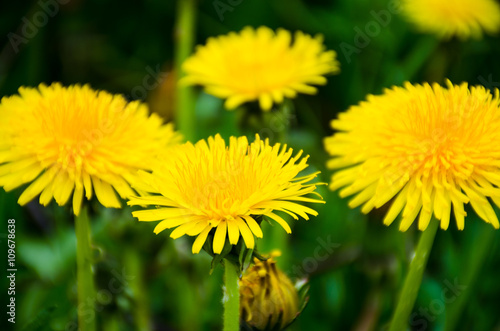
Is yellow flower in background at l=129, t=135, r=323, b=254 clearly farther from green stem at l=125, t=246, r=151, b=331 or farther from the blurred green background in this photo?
green stem at l=125, t=246, r=151, b=331

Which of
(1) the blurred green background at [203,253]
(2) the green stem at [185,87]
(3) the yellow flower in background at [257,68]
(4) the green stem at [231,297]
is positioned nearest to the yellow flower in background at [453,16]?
(1) the blurred green background at [203,253]

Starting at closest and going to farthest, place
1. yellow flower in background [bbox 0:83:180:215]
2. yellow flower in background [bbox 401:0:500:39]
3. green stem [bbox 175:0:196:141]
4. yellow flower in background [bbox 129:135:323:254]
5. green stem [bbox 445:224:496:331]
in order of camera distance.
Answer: yellow flower in background [bbox 129:135:323:254]
yellow flower in background [bbox 0:83:180:215]
green stem [bbox 445:224:496:331]
green stem [bbox 175:0:196:141]
yellow flower in background [bbox 401:0:500:39]

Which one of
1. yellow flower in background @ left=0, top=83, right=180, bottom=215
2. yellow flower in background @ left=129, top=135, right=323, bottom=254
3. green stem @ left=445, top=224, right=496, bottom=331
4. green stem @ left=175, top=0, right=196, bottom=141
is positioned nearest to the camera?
yellow flower in background @ left=129, top=135, right=323, bottom=254

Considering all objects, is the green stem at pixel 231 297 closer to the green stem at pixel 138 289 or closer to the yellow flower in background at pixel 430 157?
the yellow flower in background at pixel 430 157

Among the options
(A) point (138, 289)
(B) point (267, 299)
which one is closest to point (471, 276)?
(B) point (267, 299)

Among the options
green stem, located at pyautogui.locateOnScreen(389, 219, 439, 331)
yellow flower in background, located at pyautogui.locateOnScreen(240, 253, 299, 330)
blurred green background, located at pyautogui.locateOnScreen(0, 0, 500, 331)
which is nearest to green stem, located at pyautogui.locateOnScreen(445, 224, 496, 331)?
blurred green background, located at pyautogui.locateOnScreen(0, 0, 500, 331)

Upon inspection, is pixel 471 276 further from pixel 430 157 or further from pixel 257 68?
pixel 257 68
